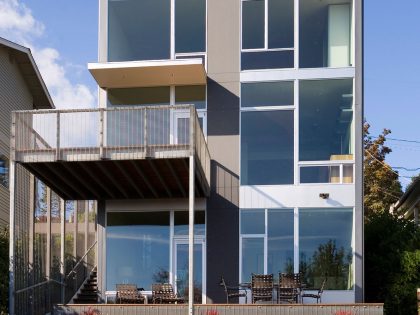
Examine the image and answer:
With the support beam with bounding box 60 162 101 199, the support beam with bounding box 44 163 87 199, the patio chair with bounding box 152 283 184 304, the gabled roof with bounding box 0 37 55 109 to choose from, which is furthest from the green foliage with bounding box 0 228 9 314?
the gabled roof with bounding box 0 37 55 109

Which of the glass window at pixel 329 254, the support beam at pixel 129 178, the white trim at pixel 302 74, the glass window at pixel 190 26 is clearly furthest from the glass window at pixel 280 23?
the support beam at pixel 129 178

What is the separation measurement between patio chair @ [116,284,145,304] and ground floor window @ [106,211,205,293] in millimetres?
1149

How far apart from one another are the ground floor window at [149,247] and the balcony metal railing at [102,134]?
3.15 metres

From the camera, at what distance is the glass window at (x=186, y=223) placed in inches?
654

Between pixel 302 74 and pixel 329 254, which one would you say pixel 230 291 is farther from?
pixel 302 74

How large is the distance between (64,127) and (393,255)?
28.2 ft

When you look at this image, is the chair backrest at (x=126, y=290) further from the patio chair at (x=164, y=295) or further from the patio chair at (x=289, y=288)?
the patio chair at (x=289, y=288)

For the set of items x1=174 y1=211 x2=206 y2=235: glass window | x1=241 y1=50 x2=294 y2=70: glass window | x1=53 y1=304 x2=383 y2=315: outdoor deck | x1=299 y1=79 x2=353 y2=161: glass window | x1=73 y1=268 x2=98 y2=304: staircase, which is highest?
x1=241 y1=50 x2=294 y2=70: glass window

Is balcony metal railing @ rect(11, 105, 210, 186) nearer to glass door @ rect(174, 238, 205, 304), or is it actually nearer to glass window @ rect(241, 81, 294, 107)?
glass window @ rect(241, 81, 294, 107)

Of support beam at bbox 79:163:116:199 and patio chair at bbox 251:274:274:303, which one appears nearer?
support beam at bbox 79:163:116:199

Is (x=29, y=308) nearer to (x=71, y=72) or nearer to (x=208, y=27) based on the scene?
(x=71, y=72)

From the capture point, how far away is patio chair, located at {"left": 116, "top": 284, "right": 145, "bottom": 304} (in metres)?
15.3

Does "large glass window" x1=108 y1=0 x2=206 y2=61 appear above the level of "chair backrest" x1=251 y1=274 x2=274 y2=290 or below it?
above

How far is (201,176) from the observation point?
14.8m
